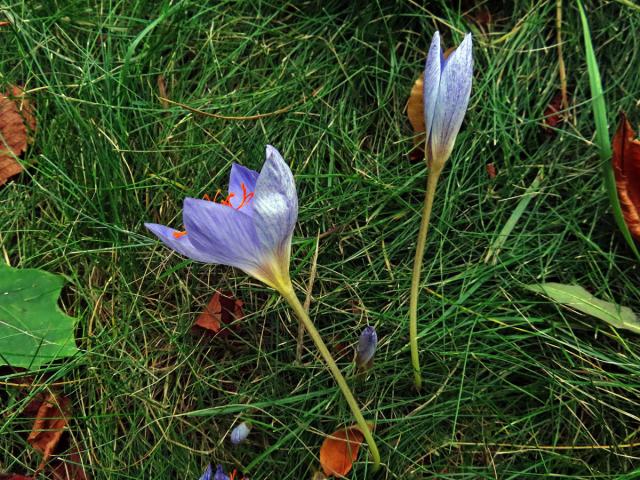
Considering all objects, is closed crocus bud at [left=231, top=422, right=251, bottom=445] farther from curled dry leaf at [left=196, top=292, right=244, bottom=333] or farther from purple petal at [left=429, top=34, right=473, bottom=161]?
purple petal at [left=429, top=34, right=473, bottom=161]

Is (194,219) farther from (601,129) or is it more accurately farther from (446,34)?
(446,34)

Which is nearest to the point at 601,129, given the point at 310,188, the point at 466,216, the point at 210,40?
the point at 466,216

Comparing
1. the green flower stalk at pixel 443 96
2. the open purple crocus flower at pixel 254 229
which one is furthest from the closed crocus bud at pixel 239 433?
the green flower stalk at pixel 443 96

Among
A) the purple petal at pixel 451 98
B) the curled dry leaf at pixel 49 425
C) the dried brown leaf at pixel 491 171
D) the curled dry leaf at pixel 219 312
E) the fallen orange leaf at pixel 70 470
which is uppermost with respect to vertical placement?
the purple petal at pixel 451 98

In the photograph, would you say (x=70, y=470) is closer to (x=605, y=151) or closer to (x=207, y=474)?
(x=207, y=474)

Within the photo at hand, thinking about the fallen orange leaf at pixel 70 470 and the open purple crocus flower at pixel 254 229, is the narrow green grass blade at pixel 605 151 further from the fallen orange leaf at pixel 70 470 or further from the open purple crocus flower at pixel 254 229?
the fallen orange leaf at pixel 70 470

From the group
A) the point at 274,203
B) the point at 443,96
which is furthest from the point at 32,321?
the point at 443,96
